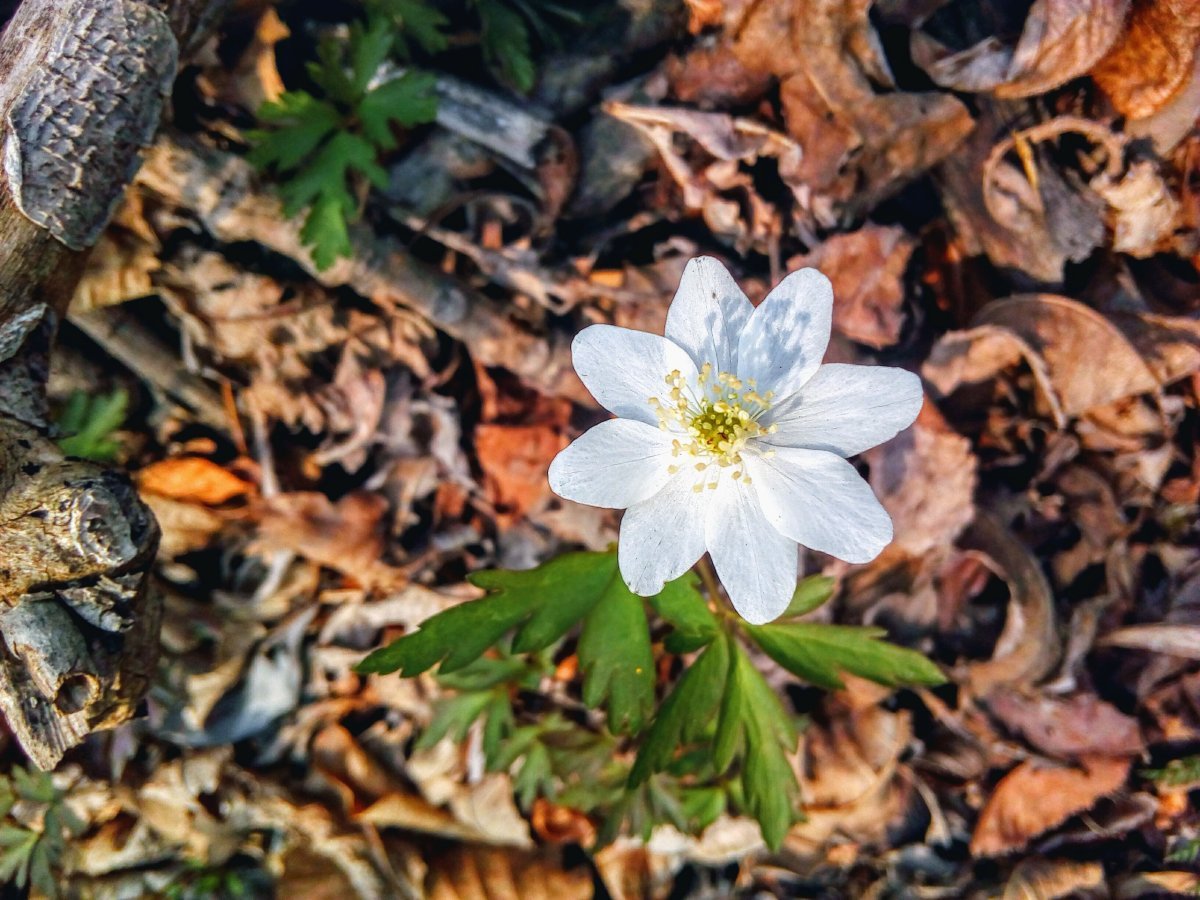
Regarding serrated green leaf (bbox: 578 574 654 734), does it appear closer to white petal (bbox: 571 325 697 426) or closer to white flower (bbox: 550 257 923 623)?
white flower (bbox: 550 257 923 623)

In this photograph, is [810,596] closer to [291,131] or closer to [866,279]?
[866,279]

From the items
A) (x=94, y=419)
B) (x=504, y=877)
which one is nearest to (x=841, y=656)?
(x=504, y=877)

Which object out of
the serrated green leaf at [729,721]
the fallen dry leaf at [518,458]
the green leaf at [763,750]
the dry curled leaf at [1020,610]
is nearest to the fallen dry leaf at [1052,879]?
the dry curled leaf at [1020,610]

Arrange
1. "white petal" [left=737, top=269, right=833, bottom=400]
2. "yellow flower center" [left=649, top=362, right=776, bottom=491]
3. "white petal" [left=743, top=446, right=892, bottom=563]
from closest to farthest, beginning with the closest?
"white petal" [left=743, top=446, right=892, bottom=563]
"white petal" [left=737, top=269, right=833, bottom=400]
"yellow flower center" [left=649, top=362, right=776, bottom=491]

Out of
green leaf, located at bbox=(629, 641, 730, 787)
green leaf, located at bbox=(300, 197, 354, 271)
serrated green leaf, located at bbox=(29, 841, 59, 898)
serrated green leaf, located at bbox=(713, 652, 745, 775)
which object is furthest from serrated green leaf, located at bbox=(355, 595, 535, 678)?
serrated green leaf, located at bbox=(29, 841, 59, 898)

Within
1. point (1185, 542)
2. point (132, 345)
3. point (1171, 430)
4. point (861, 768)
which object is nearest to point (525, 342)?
point (132, 345)

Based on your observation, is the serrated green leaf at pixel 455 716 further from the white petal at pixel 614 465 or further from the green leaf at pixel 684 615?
the white petal at pixel 614 465

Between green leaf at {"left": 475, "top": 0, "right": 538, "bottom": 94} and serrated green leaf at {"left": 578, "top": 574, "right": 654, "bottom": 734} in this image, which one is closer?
serrated green leaf at {"left": 578, "top": 574, "right": 654, "bottom": 734}
